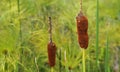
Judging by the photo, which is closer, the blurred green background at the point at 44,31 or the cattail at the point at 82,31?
the cattail at the point at 82,31

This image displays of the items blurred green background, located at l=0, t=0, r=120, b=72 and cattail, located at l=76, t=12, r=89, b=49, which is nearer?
cattail, located at l=76, t=12, r=89, b=49

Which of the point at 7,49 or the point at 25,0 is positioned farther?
the point at 25,0

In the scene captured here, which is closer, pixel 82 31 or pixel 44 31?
pixel 82 31

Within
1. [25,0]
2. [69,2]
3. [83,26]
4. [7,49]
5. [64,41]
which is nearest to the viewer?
[83,26]

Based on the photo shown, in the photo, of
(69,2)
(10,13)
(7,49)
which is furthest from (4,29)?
(69,2)

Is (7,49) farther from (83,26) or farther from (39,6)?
(83,26)

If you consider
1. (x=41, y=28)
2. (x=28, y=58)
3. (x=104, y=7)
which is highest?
(x=104, y=7)

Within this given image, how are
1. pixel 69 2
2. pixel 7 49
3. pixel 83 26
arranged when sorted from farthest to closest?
pixel 69 2, pixel 7 49, pixel 83 26

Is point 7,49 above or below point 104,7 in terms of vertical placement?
below
